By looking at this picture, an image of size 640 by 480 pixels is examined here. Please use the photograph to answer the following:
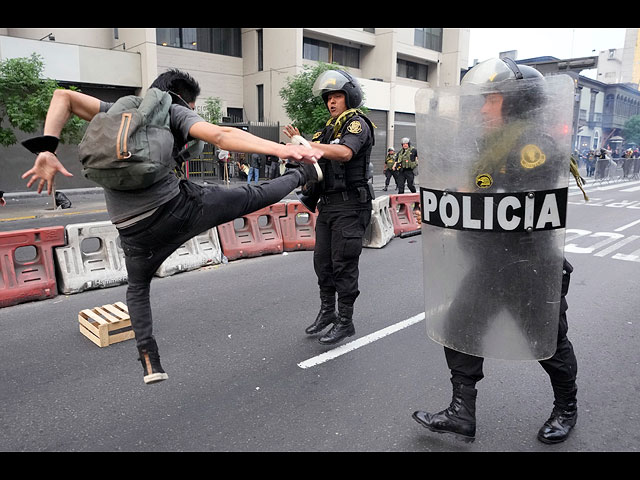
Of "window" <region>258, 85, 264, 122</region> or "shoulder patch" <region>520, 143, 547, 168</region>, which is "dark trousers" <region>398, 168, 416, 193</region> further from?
"window" <region>258, 85, 264, 122</region>

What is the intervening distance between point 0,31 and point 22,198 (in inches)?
278

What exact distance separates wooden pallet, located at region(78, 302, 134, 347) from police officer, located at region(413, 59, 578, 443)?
2.66 m

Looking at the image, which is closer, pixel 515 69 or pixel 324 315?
pixel 515 69

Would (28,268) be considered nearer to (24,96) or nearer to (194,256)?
(194,256)

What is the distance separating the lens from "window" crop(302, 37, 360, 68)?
94.3 feet

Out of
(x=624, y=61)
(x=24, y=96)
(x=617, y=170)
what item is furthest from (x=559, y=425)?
(x=624, y=61)

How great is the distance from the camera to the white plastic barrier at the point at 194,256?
6.58m

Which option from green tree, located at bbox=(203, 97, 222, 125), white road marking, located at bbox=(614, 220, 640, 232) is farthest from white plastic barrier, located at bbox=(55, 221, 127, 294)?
green tree, located at bbox=(203, 97, 222, 125)

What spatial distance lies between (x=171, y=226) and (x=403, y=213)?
304 inches

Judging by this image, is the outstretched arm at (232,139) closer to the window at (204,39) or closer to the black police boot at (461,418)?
the black police boot at (461,418)

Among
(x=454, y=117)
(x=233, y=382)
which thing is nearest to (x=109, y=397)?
(x=233, y=382)

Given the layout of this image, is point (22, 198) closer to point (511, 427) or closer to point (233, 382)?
point (233, 382)

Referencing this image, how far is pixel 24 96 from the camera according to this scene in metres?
14.3

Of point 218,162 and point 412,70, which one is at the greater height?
point 412,70
